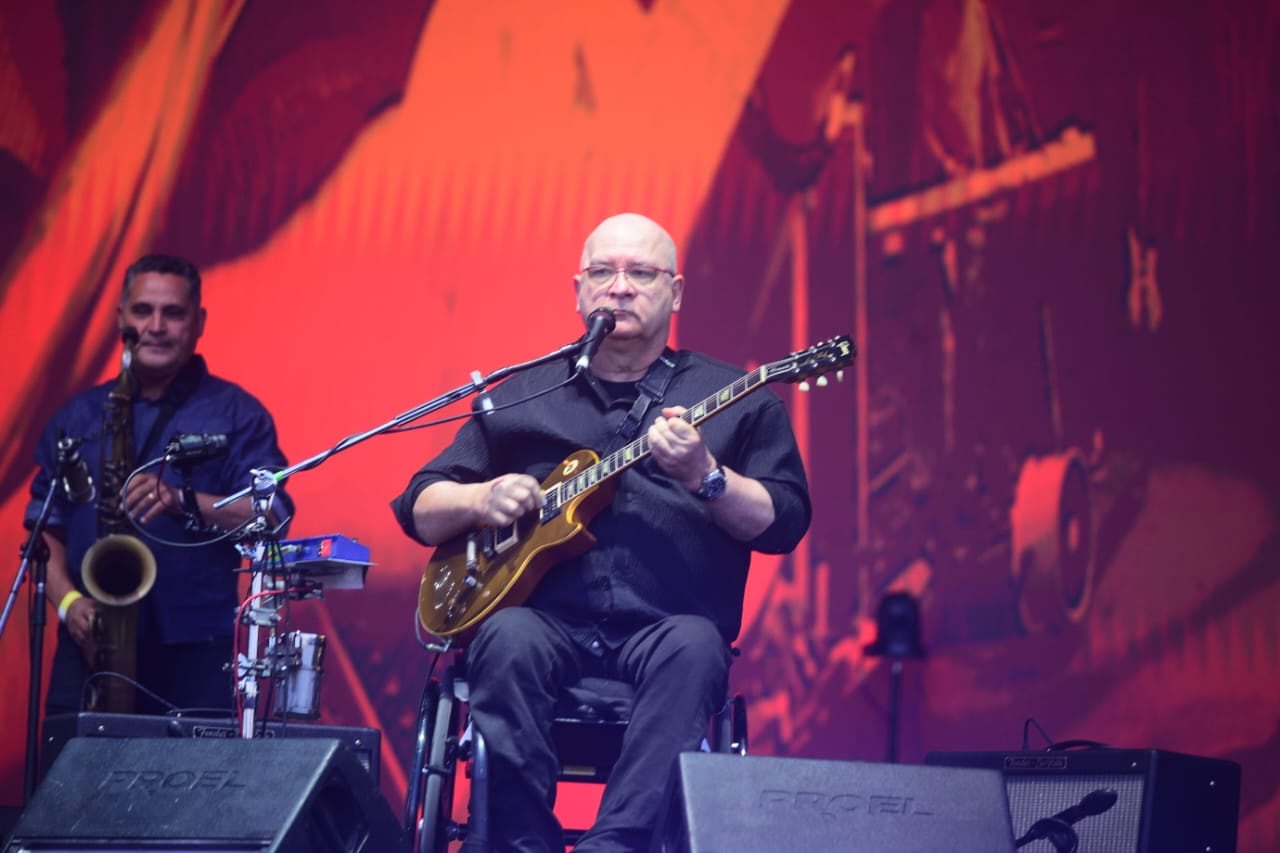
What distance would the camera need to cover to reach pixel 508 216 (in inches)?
198

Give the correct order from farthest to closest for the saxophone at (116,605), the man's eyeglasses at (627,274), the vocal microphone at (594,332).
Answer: the saxophone at (116,605)
the man's eyeglasses at (627,274)
the vocal microphone at (594,332)

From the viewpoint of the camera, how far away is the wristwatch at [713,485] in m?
3.18

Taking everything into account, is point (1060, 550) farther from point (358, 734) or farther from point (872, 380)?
point (358, 734)

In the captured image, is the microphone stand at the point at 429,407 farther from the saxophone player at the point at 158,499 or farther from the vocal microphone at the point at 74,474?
the vocal microphone at the point at 74,474

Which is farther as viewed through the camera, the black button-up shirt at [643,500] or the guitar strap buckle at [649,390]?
the guitar strap buckle at [649,390]

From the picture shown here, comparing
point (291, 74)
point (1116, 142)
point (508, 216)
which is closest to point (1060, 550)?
point (1116, 142)

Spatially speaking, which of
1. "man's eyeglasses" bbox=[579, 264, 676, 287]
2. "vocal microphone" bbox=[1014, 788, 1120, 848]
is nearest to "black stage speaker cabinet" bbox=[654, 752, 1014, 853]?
"vocal microphone" bbox=[1014, 788, 1120, 848]

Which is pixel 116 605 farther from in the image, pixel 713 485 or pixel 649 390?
pixel 713 485

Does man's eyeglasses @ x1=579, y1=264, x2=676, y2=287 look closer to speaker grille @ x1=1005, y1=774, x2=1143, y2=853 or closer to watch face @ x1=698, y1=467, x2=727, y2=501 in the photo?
watch face @ x1=698, y1=467, x2=727, y2=501

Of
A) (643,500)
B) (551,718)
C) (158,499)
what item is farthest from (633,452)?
(158,499)

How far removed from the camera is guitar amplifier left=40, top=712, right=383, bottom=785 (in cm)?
338

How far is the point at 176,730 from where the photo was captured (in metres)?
3.41

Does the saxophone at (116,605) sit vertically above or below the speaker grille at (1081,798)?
above

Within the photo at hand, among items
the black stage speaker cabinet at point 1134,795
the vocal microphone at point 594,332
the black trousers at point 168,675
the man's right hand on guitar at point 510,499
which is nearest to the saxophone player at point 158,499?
the black trousers at point 168,675
